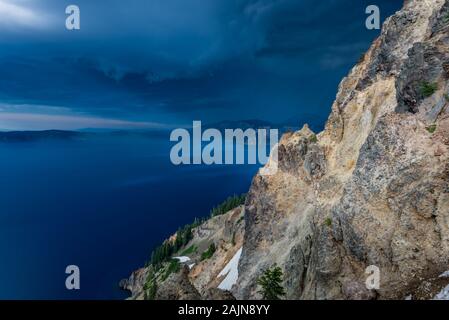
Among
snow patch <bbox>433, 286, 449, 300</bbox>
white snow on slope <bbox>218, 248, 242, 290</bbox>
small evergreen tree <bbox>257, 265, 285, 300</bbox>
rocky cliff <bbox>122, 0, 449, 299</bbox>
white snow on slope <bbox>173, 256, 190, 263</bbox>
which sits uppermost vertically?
rocky cliff <bbox>122, 0, 449, 299</bbox>

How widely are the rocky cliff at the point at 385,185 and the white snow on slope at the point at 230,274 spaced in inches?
435

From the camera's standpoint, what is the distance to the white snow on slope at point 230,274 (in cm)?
7100

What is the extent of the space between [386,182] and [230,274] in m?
51.2

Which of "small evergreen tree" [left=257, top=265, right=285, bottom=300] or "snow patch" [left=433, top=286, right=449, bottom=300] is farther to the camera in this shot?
"small evergreen tree" [left=257, top=265, right=285, bottom=300]

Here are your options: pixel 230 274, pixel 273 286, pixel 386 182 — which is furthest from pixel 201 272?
pixel 386 182

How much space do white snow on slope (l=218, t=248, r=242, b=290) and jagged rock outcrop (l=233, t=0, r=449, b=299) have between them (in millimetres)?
13488

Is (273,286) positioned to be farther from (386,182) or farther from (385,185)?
(386,182)

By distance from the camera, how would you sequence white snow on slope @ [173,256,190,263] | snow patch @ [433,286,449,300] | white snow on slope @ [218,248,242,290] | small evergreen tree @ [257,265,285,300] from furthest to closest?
white snow on slope @ [173,256,190,263], white snow on slope @ [218,248,242,290], small evergreen tree @ [257,265,285,300], snow patch @ [433,286,449,300]

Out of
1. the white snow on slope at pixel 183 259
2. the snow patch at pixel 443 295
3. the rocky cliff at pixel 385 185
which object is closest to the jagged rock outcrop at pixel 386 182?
the rocky cliff at pixel 385 185

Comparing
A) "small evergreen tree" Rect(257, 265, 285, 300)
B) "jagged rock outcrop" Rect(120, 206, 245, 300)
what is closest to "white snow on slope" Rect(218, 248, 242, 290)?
"jagged rock outcrop" Rect(120, 206, 245, 300)

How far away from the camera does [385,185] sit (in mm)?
32281

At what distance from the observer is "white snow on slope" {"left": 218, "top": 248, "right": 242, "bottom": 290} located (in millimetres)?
71000

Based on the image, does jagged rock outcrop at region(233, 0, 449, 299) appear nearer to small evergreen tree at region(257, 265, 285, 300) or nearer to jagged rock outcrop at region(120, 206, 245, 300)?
small evergreen tree at region(257, 265, 285, 300)
